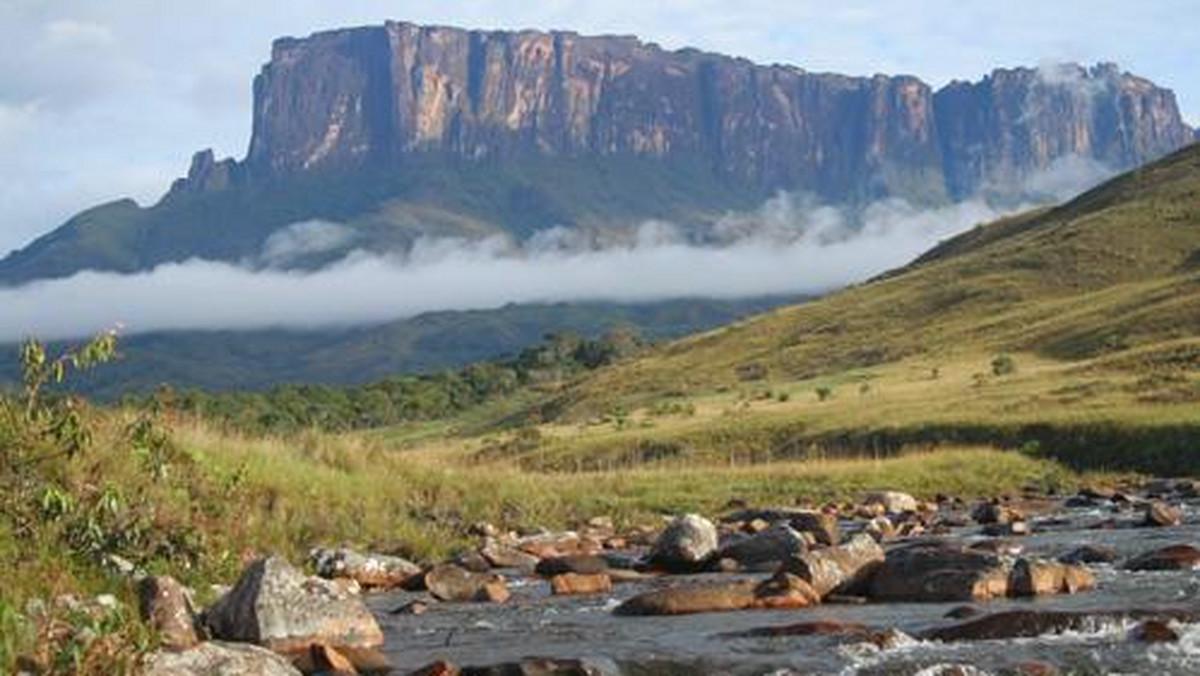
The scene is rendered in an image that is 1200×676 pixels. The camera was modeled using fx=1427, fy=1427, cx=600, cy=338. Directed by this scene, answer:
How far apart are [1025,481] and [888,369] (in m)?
53.4

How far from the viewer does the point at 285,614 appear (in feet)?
52.1

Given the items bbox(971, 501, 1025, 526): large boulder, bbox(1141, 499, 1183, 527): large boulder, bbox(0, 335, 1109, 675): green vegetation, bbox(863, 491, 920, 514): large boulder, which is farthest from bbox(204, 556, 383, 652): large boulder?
bbox(863, 491, 920, 514): large boulder

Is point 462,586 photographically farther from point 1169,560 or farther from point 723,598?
point 1169,560

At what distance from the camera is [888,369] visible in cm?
9550

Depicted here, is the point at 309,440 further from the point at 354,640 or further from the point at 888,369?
the point at 888,369

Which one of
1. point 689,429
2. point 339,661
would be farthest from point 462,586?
point 689,429

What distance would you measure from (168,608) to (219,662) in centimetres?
262

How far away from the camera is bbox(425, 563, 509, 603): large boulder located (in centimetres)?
2077

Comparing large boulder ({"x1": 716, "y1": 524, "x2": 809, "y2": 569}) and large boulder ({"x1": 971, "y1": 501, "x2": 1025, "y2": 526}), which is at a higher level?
large boulder ({"x1": 716, "y1": 524, "x2": 809, "y2": 569})

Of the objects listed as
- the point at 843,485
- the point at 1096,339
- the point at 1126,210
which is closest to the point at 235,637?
the point at 843,485

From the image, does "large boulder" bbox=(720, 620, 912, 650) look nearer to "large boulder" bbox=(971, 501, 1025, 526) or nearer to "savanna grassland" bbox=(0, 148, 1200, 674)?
"savanna grassland" bbox=(0, 148, 1200, 674)

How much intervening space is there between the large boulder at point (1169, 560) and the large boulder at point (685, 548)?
671cm

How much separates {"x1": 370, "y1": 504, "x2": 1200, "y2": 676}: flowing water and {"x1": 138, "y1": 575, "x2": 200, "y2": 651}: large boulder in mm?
2285

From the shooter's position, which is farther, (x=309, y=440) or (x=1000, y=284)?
(x=1000, y=284)
